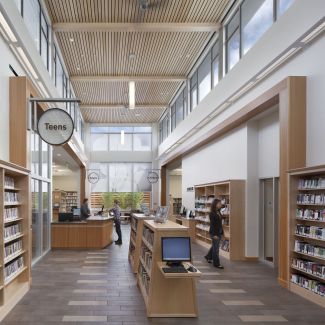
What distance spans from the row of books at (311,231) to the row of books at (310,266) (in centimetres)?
42

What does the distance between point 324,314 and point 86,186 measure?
20.4 metres

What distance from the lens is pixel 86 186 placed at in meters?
24.5

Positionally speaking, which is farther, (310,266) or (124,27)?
(124,27)

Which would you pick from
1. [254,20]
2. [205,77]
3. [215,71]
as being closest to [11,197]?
[254,20]

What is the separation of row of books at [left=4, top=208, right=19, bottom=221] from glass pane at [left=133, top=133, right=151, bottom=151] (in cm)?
1917

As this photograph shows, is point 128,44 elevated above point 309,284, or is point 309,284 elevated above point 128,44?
point 128,44

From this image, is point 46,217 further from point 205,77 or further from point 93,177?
point 93,177

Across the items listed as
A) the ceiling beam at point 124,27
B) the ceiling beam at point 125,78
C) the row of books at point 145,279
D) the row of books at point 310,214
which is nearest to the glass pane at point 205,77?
the ceiling beam at point 125,78

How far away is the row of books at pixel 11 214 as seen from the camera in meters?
5.70

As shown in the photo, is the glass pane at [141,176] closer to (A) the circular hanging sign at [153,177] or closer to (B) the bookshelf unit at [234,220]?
(A) the circular hanging sign at [153,177]

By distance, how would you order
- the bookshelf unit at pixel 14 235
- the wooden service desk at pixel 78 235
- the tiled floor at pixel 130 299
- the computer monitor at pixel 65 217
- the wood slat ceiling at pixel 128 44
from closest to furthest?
the tiled floor at pixel 130 299, the bookshelf unit at pixel 14 235, the wood slat ceiling at pixel 128 44, the wooden service desk at pixel 78 235, the computer monitor at pixel 65 217

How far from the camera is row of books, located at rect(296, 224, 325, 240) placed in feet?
19.2

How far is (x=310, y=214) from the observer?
20.4 feet

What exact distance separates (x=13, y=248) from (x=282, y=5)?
6.33 m
